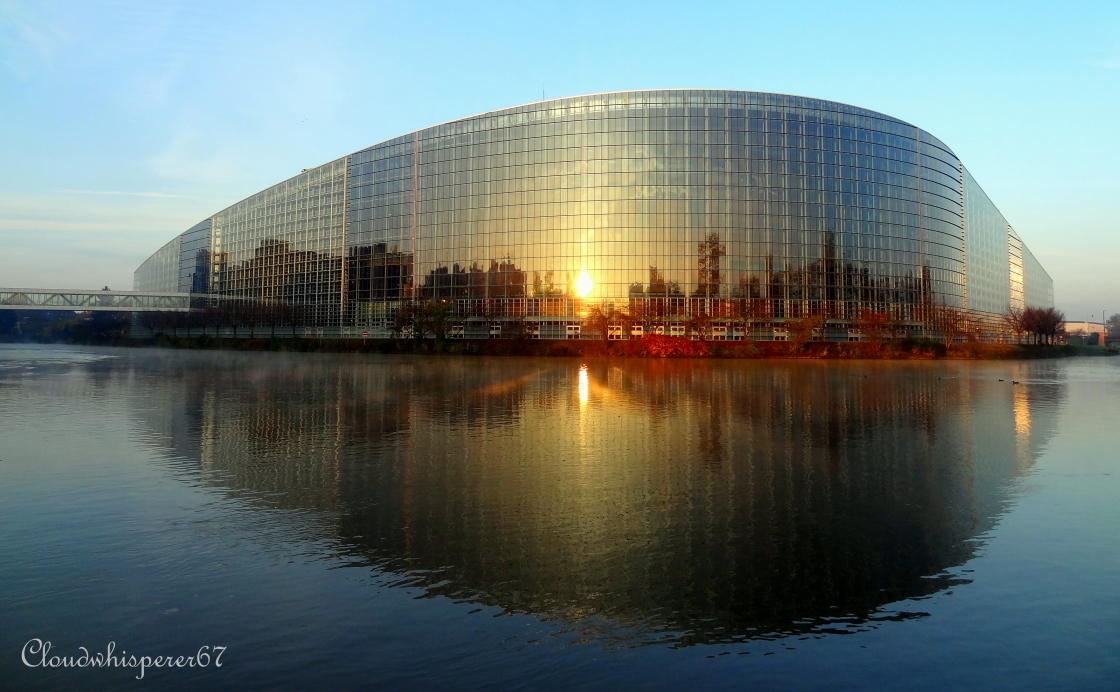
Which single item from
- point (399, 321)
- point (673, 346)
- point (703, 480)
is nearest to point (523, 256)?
point (399, 321)

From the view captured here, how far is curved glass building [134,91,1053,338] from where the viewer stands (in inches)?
4028

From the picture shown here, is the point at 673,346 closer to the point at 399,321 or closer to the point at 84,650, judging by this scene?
the point at 399,321

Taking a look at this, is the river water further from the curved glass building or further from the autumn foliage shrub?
the curved glass building

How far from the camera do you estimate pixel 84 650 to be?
23.4ft

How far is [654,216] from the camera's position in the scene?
335 feet

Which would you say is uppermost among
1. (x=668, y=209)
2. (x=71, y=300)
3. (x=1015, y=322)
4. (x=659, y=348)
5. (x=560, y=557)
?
(x=668, y=209)

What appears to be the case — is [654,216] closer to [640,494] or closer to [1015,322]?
[1015,322]

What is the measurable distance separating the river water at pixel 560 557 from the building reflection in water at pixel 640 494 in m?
0.07

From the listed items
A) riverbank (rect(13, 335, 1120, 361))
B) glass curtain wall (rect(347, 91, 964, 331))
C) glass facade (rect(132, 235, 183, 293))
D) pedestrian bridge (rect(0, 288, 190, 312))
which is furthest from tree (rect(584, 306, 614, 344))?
glass facade (rect(132, 235, 183, 293))

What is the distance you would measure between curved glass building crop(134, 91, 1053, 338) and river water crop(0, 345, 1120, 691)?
82526mm

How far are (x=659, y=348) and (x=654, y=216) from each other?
2523 cm

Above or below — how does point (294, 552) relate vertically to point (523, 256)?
below

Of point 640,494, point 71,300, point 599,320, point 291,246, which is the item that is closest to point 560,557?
point 640,494

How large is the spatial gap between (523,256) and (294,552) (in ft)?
319
